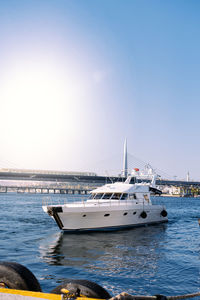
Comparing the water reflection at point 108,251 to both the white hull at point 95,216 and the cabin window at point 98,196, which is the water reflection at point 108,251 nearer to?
the white hull at point 95,216

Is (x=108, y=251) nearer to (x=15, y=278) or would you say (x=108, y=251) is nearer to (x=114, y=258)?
(x=114, y=258)

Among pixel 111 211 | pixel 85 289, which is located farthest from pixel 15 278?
pixel 111 211

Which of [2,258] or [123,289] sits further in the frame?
[2,258]

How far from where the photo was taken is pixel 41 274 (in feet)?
33.7

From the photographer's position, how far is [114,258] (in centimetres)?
1305

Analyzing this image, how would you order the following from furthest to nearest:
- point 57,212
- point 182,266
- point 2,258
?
point 57,212 < point 2,258 < point 182,266

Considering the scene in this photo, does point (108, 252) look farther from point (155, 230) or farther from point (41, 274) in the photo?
point (155, 230)

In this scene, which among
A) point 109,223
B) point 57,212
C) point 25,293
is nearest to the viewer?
point 25,293

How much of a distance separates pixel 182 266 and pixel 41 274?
6111mm

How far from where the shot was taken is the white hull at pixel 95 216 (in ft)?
63.0

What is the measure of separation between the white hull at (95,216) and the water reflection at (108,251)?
0.72 meters

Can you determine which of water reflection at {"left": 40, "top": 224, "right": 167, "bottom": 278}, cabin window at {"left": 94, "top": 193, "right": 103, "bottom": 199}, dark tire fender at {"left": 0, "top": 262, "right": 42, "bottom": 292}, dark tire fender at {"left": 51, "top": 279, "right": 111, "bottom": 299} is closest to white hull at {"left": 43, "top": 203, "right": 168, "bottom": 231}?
water reflection at {"left": 40, "top": 224, "right": 167, "bottom": 278}

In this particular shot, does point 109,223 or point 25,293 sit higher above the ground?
point 25,293

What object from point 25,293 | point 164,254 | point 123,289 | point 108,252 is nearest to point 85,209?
point 108,252
